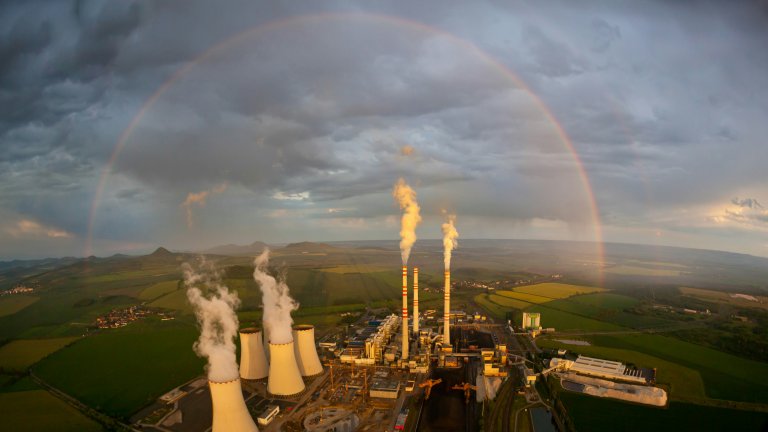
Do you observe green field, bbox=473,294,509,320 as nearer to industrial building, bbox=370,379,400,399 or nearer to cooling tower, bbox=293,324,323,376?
industrial building, bbox=370,379,400,399

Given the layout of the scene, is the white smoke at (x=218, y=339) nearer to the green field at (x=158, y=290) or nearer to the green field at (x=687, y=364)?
the green field at (x=687, y=364)

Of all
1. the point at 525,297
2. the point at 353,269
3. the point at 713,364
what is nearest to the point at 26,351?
the point at 713,364

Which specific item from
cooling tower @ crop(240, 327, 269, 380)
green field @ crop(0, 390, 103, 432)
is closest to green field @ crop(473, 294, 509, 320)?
cooling tower @ crop(240, 327, 269, 380)

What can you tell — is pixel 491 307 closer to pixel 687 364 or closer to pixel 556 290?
pixel 556 290

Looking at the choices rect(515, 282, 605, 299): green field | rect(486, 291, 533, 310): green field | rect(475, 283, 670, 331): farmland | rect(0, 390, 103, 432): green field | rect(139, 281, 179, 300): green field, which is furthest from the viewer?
rect(515, 282, 605, 299): green field

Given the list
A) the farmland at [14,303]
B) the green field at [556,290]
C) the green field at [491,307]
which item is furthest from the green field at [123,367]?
the green field at [556,290]

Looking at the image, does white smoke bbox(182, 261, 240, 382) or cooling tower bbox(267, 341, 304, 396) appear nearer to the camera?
white smoke bbox(182, 261, 240, 382)

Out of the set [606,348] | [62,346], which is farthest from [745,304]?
[62,346]

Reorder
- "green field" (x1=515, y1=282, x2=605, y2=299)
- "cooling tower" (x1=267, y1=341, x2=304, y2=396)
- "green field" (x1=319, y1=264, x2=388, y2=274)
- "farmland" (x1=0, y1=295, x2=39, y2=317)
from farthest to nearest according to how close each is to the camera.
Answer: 1. "green field" (x1=319, y1=264, x2=388, y2=274)
2. "green field" (x1=515, y1=282, x2=605, y2=299)
3. "farmland" (x1=0, y1=295, x2=39, y2=317)
4. "cooling tower" (x1=267, y1=341, x2=304, y2=396)
